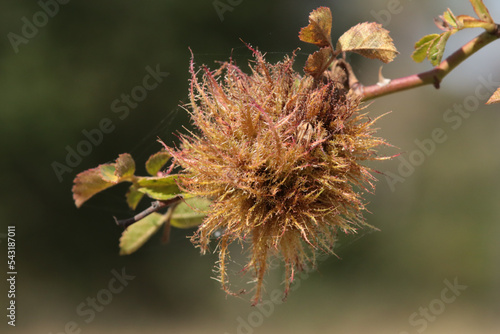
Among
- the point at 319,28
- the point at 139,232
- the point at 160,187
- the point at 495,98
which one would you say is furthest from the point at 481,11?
the point at 139,232

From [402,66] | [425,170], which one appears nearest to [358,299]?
[425,170]

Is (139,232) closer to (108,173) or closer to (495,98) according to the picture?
(108,173)

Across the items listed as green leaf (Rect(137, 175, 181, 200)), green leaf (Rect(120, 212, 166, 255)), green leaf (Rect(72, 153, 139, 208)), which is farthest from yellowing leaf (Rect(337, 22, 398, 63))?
green leaf (Rect(120, 212, 166, 255))

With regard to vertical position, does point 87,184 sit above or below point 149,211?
above

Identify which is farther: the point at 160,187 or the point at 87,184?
the point at 87,184

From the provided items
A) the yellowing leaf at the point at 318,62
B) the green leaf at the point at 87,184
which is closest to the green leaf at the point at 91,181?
the green leaf at the point at 87,184

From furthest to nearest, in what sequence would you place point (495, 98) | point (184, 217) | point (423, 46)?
point (184, 217) < point (423, 46) < point (495, 98)
